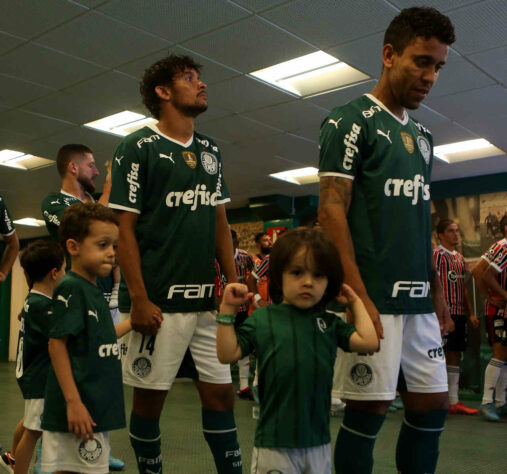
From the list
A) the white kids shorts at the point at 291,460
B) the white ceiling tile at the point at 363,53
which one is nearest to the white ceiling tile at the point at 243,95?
the white ceiling tile at the point at 363,53

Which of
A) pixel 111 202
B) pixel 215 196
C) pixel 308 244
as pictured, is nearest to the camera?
pixel 308 244

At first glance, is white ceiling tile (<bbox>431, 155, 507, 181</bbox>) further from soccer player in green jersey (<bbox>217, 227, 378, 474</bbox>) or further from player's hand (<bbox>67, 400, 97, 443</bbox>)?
player's hand (<bbox>67, 400, 97, 443</bbox>)

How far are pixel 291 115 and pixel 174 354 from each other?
4523 mm

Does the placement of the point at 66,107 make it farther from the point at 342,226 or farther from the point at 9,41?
the point at 342,226

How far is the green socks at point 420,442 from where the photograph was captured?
1.86m

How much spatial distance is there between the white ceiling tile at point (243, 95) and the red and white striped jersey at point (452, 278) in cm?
217

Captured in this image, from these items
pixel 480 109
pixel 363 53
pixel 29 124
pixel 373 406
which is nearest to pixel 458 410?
pixel 480 109

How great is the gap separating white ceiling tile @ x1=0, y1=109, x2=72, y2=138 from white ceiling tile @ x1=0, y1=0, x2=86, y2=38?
1.94 meters

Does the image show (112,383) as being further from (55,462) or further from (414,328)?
(414,328)

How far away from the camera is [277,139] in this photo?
7.11 metres

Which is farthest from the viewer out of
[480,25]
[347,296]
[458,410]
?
[458,410]

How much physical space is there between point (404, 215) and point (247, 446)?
235 cm

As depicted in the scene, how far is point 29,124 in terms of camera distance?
652 cm

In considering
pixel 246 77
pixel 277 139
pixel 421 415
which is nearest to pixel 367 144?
pixel 421 415
